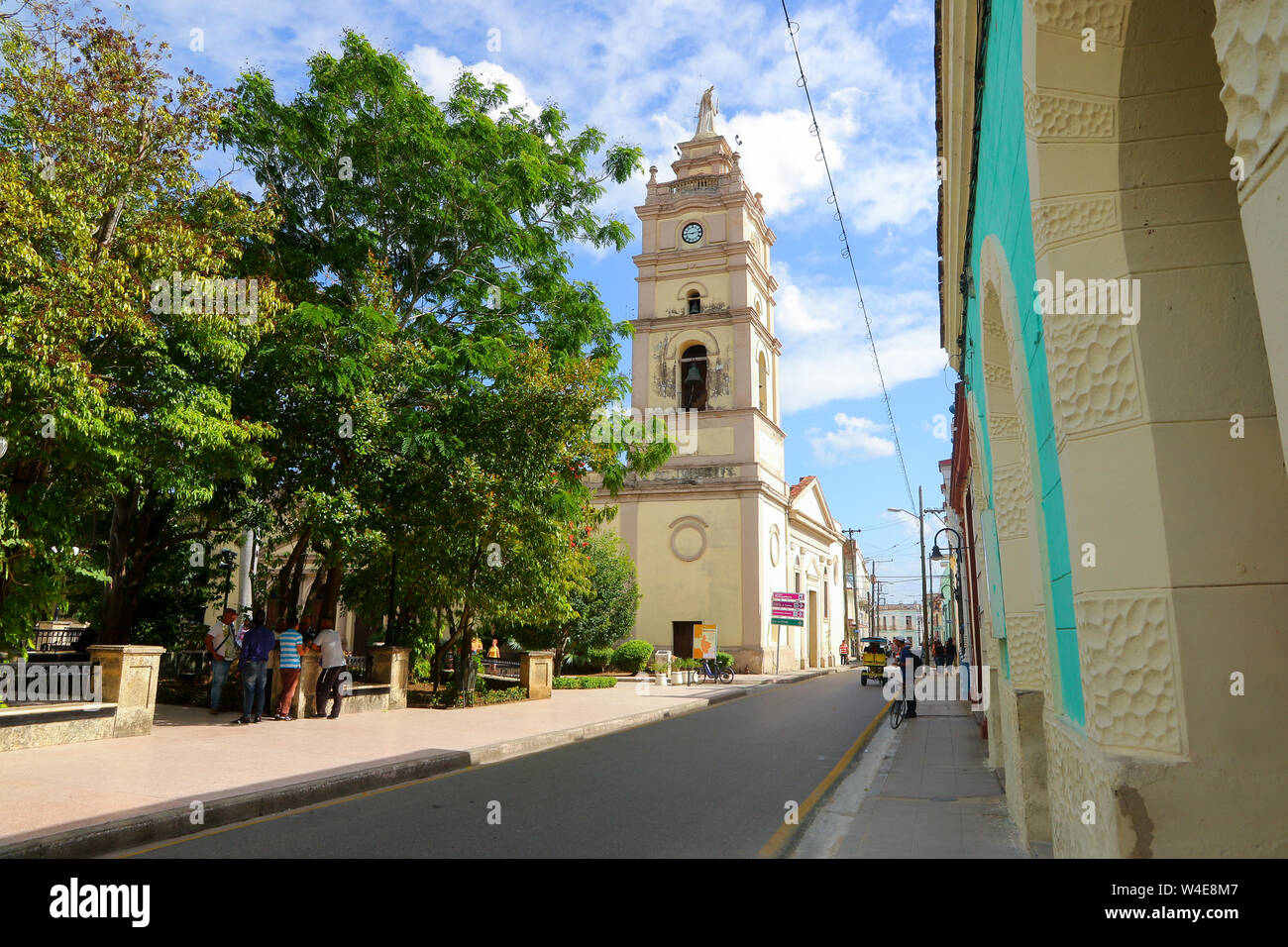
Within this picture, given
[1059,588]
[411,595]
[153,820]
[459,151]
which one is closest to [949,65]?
[1059,588]

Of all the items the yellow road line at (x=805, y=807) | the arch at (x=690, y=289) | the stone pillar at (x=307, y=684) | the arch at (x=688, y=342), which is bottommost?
the yellow road line at (x=805, y=807)

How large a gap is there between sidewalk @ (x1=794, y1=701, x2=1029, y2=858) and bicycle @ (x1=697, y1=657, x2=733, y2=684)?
61.3 feet

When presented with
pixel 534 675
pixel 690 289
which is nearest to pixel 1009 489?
pixel 534 675

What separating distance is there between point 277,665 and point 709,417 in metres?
26.8

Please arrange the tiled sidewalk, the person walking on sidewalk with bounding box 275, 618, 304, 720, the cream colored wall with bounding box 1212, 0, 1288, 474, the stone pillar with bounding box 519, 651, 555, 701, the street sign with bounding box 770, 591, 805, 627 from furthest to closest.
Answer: the street sign with bounding box 770, 591, 805, 627
the stone pillar with bounding box 519, 651, 555, 701
the person walking on sidewalk with bounding box 275, 618, 304, 720
the tiled sidewalk
the cream colored wall with bounding box 1212, 0, 1288, 474

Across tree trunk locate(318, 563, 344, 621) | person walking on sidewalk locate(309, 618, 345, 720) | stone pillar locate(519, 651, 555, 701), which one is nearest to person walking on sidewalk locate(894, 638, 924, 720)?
stone pillar locate(519, 651, 555, 701)

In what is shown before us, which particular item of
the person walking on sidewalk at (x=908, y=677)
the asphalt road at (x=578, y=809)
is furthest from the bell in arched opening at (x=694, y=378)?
the asphalt road at (x=578, y=809)

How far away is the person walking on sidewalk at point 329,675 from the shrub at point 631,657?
2001 centimetres

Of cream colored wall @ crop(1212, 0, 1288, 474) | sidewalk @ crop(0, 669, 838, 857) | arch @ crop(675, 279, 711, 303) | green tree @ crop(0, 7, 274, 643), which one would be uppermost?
arch @ crop(675, 279, 711, 303)

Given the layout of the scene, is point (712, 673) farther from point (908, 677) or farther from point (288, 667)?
point (288, 667)

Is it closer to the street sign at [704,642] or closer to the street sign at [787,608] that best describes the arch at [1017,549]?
the street sign at [704,642]

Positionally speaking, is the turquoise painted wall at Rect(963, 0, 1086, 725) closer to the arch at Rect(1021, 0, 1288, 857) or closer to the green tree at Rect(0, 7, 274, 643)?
the arch at Rect(1021, 0, 1288, 857)

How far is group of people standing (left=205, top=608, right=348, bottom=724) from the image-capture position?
42.9 ft

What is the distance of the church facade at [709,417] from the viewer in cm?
3759
